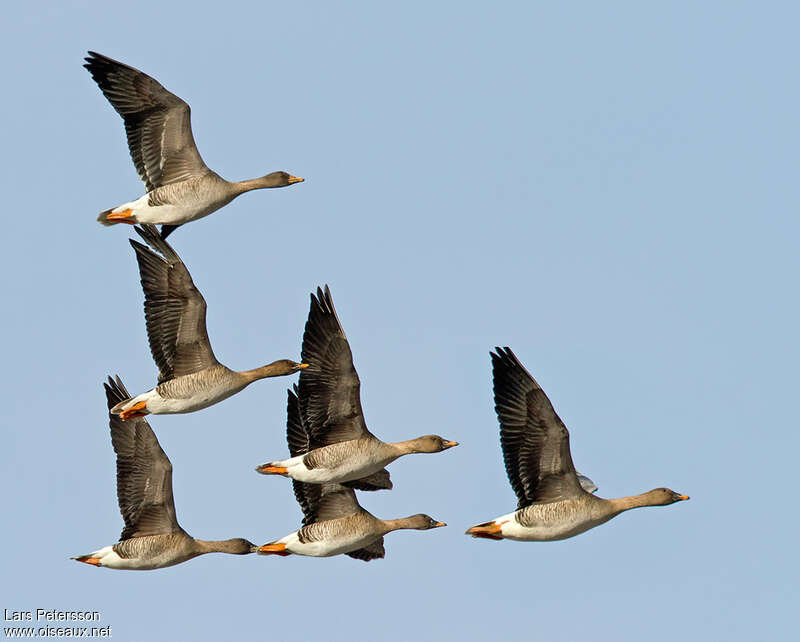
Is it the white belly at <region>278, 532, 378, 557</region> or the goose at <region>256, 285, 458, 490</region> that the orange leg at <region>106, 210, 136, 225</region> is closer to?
the goose at <region>256, 285, 458, 490</region>

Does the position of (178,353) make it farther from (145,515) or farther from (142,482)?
(145,515)

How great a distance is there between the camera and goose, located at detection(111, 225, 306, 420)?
119ft

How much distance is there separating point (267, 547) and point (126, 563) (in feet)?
9.43

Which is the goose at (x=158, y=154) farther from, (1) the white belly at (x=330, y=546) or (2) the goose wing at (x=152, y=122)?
(1) the white belly at (x=330, y=546)

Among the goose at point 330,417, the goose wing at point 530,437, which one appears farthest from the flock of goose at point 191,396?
the goose wing at point 530,437

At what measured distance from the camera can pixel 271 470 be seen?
36.0 metres

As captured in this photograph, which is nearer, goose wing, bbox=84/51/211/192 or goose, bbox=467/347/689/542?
goose, bbox=467/347/689/542

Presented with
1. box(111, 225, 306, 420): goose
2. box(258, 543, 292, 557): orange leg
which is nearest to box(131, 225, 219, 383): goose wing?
box(111, 225, 306, 420): goose

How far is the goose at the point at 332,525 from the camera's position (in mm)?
36781

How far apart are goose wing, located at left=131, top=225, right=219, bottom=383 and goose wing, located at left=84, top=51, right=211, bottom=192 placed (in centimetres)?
168

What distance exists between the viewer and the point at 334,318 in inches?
1407

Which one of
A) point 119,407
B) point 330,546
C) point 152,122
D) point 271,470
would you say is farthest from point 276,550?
point 152,122

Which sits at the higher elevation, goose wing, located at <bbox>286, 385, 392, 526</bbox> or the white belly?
goose wing, located at <bbox>286, 385, 392, 526</bbox>

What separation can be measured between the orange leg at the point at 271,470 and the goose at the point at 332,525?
0.84 metres
